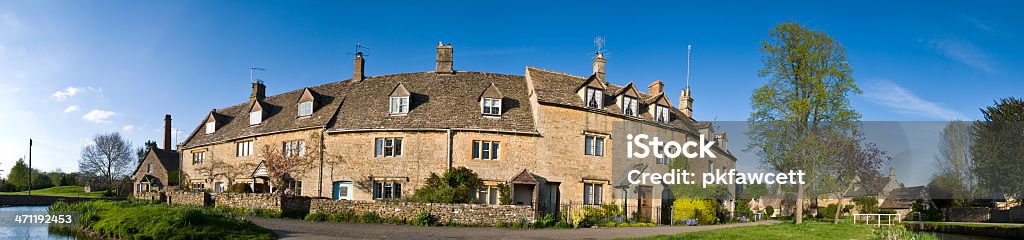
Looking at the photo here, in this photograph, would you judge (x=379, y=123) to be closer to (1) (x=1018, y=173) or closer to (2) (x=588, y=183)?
(2) (x=588, y=183)

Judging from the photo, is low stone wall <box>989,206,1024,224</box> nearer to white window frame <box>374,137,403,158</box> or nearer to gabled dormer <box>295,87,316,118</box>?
white window frame <box>374,137,403,158</box>

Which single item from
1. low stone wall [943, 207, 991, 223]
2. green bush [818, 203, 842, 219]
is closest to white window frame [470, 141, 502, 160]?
low stone wall [943, 207, 991, 223]

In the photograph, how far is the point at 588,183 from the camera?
3562cm

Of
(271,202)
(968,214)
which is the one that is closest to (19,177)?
(271,202)

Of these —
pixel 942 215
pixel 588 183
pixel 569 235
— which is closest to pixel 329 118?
pixel 588 183

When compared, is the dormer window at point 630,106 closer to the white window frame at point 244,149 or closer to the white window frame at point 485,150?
the white window frame at point 485,150

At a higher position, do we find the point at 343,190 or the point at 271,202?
the point at 343,190

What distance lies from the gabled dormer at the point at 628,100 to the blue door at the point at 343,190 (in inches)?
642

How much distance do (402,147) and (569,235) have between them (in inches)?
→ 571

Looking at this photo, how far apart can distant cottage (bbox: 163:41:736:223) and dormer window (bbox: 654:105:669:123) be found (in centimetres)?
7

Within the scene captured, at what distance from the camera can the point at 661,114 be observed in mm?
41000

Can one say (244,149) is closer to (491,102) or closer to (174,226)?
(491,102)

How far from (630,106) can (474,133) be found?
395 inches

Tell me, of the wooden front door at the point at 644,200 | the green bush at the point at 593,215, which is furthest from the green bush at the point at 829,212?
the green bush at the point at 593,215
